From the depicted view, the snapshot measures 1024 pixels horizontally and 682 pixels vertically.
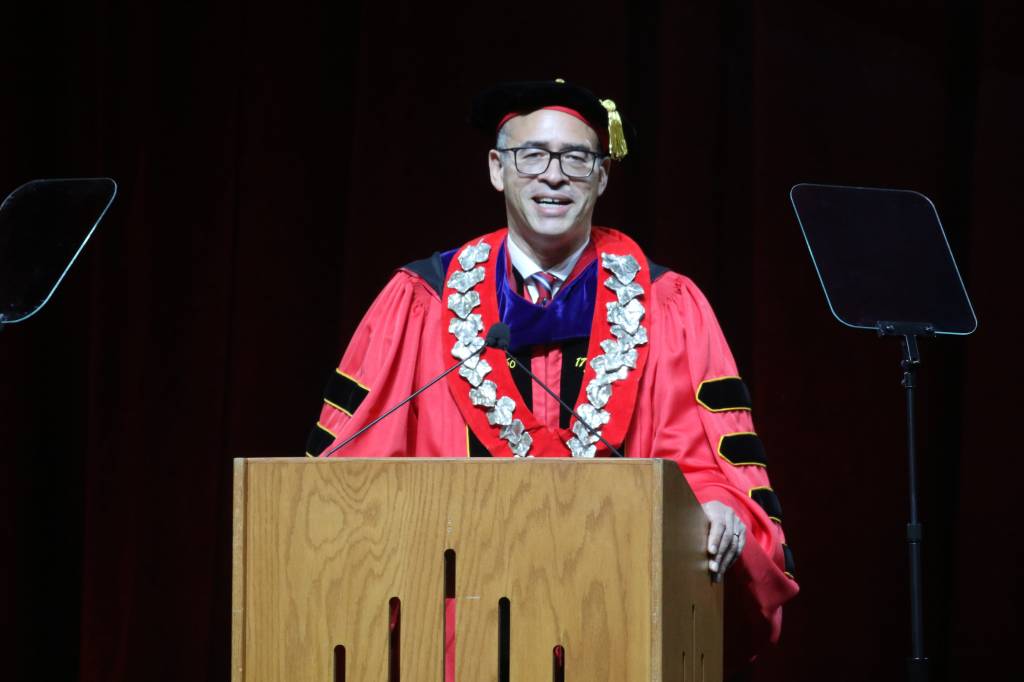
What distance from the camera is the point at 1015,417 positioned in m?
3.14

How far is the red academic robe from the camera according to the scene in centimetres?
255

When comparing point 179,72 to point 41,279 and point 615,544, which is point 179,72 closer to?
point 41,279

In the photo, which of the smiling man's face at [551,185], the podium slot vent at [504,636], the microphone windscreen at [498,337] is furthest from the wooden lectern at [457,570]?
the smiling man's face at [551,185]

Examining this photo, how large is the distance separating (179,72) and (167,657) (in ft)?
5.22

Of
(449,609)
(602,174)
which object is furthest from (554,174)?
(449,609)

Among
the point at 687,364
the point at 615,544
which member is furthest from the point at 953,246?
the point at 615,544

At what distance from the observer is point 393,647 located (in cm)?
178

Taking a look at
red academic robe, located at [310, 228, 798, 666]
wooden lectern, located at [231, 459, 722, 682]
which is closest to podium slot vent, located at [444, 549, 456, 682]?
wooden lectern, located at [231, 459, 722, 682]

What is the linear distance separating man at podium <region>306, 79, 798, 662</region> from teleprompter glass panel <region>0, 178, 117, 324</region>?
27.1 inches

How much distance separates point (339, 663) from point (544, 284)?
48.9 inches

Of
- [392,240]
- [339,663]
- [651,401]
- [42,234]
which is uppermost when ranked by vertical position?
[392,240]

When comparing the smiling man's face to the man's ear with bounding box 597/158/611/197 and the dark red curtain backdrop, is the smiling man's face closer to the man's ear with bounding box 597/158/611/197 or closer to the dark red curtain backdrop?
the man's ear with bounding box 597/158/611/197

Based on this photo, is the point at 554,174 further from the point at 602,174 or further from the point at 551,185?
the point at 602,174

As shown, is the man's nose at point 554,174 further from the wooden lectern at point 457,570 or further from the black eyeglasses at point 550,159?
the wooden lectern at point 457,570
